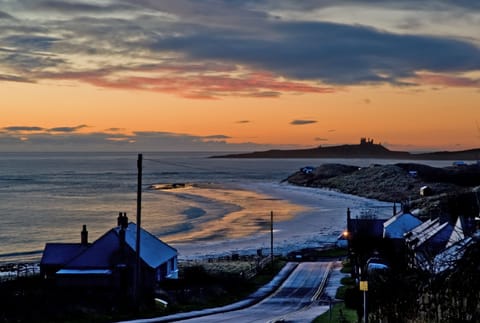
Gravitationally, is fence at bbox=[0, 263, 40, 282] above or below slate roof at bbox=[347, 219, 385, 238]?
below

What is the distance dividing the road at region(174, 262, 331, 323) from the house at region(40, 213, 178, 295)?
7302 millimetres

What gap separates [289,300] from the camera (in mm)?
40781

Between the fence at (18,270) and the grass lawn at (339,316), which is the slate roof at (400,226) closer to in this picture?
the grass lawn at (339,316)

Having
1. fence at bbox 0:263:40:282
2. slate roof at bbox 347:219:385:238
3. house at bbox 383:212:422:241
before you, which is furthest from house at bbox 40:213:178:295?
slate roof at bbox 347:219:385:238

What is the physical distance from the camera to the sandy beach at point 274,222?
73.6 m

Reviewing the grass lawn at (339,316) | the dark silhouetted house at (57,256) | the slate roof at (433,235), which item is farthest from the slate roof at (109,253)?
the slate roof at (433,235)

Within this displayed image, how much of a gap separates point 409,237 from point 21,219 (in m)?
60.8

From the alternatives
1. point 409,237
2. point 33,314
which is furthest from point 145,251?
point 409,237

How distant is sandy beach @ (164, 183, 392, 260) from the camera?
2899 inches

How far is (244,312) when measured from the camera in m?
36.6

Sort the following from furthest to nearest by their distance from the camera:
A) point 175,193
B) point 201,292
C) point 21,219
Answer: point 175,193
point 21,219
point 201,292

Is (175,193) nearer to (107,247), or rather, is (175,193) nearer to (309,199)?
(309,199)

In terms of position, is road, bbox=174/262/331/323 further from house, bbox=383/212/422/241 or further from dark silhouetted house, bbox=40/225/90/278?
dark silhouetted house, bbox=40/225/90/278

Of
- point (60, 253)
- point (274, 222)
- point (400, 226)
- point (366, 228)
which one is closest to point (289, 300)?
point (60, 253)
